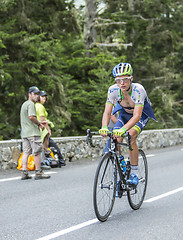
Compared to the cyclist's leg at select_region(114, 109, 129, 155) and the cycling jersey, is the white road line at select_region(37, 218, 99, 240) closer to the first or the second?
the cyclist's leg at select_region(114, 109, 129, 155)

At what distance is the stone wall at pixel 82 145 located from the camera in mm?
10922

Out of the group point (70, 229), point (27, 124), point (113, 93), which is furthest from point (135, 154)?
point (27, 124)

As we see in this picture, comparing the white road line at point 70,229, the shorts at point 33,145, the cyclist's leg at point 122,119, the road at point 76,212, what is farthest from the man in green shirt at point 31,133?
the white road line at point 70,229

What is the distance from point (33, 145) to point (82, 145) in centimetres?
454

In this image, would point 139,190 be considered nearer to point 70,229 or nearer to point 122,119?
point 122,119

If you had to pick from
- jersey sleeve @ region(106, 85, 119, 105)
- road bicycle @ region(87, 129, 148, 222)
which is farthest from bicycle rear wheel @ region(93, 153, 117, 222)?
jersey sleeve @ region(106, 85, 119, 105)

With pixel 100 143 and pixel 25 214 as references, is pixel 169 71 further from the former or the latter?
pixel 25 214

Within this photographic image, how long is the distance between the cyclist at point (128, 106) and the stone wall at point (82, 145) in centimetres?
543

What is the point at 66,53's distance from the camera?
985 inches

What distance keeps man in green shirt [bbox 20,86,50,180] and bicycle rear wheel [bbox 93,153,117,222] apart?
3.90 metres

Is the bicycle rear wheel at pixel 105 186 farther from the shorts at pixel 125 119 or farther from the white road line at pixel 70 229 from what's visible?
the shorts at pixel 125 119

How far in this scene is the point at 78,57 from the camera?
80.3ft

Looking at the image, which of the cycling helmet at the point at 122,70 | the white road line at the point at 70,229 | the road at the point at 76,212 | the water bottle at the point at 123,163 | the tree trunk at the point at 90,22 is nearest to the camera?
the white road line at the point at 70,229

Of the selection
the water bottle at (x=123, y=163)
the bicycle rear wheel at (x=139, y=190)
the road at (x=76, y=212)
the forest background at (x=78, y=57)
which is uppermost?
the forest background at (x=78, y=57)
